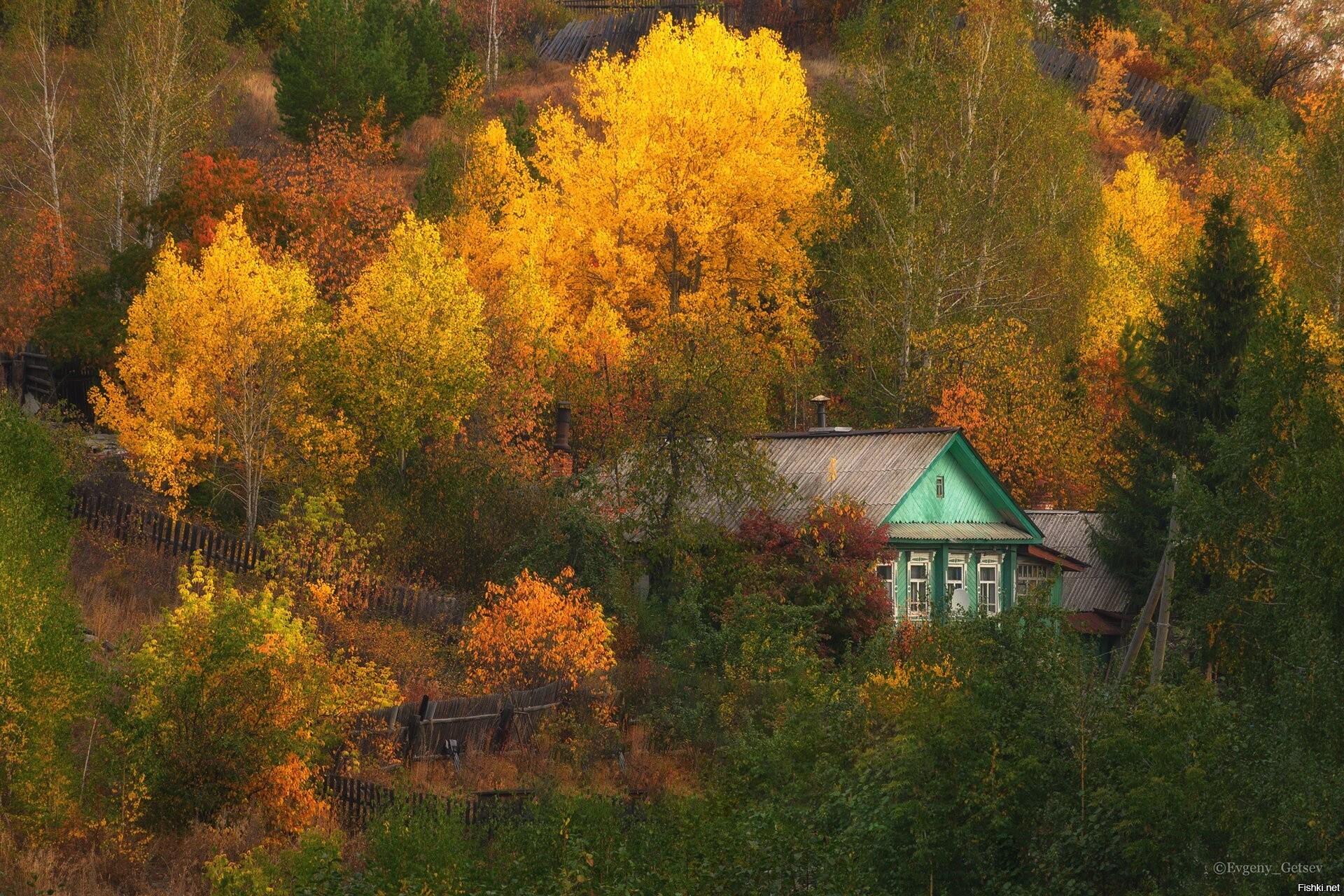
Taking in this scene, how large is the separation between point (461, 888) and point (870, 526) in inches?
598

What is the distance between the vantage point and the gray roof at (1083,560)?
3394 centimetres

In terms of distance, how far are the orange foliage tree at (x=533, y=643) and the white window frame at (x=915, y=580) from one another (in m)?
8.87

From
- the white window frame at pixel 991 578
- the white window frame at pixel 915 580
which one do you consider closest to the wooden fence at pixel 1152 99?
the white window frame at pixel 991 578

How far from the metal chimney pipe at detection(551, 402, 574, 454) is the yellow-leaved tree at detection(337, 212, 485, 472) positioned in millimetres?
2725

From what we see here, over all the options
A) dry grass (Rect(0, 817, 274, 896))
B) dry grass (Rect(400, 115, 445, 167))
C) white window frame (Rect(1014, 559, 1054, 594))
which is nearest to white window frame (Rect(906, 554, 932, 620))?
white window frame (Rect(1014, 559, 1054, 594))

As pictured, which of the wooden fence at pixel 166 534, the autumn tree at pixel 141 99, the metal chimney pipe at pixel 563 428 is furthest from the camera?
the autumn tree at pixel 141 99

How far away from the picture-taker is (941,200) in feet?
127

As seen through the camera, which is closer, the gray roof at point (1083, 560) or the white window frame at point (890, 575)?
the white window frame at point (890, 575)

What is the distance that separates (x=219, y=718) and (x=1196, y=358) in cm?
2157

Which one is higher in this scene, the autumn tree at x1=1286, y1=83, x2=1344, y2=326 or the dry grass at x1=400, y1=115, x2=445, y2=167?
the dry grass at x1=400, y1=115, x2=445, y2=167

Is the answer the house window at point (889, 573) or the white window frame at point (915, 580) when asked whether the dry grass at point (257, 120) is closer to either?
the house window at point (889, 573)

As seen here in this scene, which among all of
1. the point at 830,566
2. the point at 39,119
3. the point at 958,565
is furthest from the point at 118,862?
the point at 39,119

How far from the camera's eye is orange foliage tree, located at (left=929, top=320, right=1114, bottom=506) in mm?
36781

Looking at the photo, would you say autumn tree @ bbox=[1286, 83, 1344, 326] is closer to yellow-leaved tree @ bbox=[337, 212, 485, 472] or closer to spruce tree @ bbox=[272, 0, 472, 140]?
yellow-leaved tree @ bbox=[337, 212, 485, 472]
